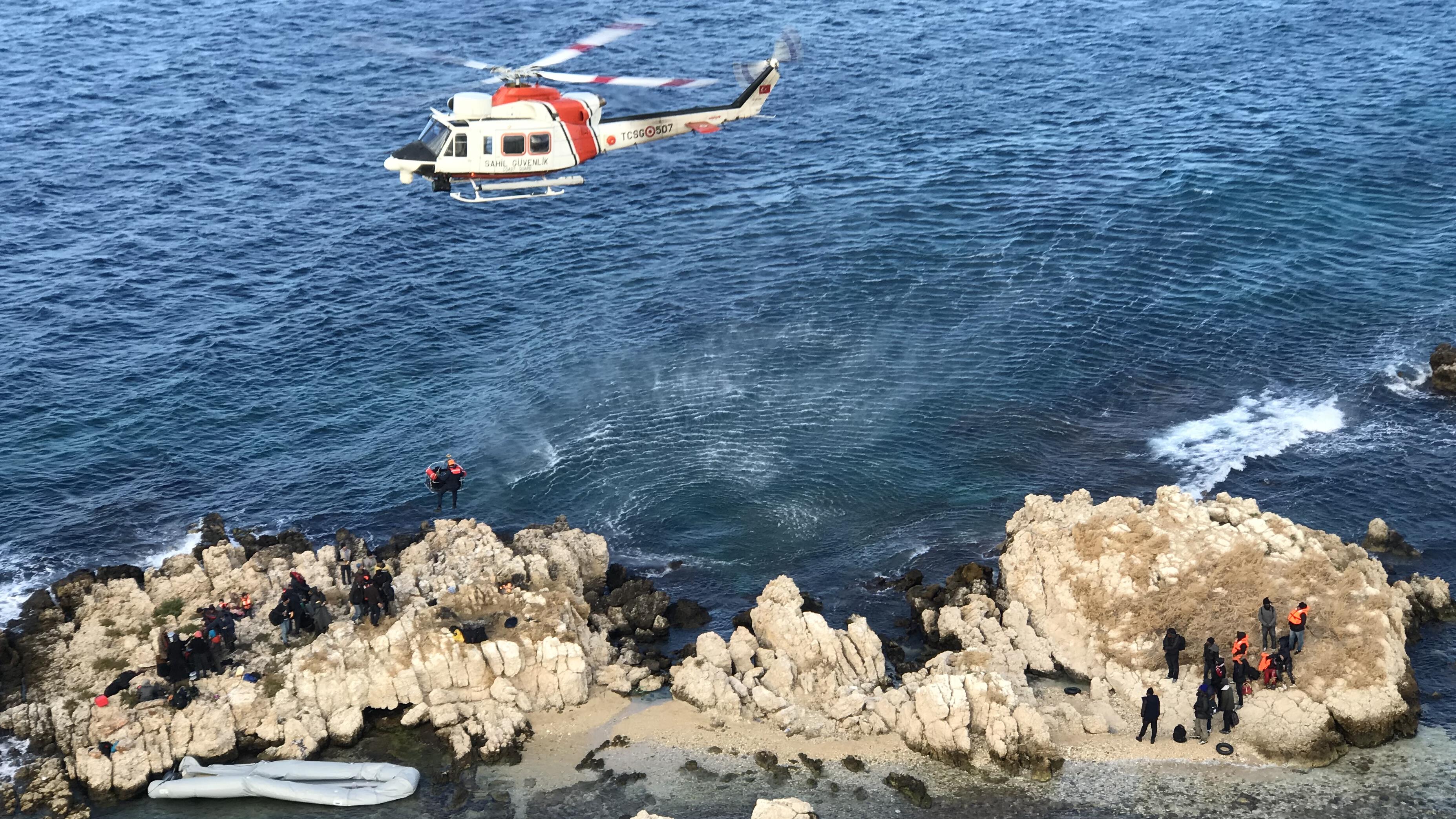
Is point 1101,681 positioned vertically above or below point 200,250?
below

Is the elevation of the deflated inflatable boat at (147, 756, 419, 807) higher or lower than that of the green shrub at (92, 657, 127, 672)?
lower

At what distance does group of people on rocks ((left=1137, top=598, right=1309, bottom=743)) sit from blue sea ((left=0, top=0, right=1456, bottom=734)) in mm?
5537

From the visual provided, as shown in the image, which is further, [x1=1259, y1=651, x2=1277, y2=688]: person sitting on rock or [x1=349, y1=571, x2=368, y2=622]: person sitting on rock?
[x1=349, y1=571, x2=368, y2=622]: person sitting on rock

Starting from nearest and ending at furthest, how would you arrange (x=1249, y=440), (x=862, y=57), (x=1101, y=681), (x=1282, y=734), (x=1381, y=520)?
1. (x=1282, y=734)
2. (x=1101, y=681)
3. (x=1381, y=520)
4. (x=1249, y=440)
5. (x=862, y=57)

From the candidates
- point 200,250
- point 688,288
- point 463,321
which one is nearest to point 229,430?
point 463,321

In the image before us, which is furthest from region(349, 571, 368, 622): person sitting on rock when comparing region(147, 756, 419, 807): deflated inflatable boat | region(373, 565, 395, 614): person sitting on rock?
region(147, 756, 419, 807): deflated inflatable boat

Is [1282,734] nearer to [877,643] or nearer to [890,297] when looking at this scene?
[877,643]

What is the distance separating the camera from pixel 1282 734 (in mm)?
44156

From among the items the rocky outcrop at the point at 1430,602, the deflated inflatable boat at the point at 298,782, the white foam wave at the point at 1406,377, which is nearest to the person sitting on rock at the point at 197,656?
the deflated inflatable boat at the point at 298,782

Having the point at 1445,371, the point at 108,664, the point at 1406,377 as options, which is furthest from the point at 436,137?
the point at 1445,371

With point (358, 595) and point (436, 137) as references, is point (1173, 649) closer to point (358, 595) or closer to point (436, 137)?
point (358, 595)

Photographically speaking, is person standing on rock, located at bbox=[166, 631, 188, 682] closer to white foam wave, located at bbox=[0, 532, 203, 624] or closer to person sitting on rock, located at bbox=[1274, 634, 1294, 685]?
white foam wave, located at bbox=[0, 532, 203, 624]

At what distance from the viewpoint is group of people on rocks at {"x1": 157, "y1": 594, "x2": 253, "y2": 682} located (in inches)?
1853

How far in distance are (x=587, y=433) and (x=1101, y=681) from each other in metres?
27.9
